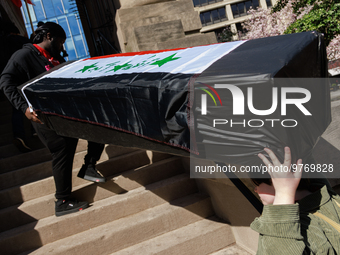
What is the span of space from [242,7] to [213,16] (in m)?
5.22

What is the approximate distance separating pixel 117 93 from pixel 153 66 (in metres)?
0.33

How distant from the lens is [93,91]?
2.07 meters

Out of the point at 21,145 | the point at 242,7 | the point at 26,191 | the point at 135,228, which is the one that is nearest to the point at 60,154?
the point at 26,191

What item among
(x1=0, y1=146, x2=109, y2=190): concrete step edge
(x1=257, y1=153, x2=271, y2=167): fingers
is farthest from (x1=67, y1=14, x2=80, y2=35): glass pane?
(x1=257, y1=153, x2=271, y2=167): fingers

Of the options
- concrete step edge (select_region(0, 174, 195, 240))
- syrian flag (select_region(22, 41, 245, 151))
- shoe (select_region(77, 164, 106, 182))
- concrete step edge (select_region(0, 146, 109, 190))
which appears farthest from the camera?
concrete step edge (select_region(0, 146, 109, 190))

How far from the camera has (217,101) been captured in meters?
1.40

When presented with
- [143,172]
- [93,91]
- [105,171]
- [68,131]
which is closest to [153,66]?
[93,91]

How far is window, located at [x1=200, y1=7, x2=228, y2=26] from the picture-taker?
169ft

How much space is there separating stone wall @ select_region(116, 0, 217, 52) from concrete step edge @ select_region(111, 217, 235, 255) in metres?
3.03

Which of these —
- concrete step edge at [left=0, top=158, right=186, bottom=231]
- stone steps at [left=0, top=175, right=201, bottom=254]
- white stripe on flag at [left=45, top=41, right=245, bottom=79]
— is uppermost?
white stripe on flag at [left=45, top=41, right=245, bottom=79]

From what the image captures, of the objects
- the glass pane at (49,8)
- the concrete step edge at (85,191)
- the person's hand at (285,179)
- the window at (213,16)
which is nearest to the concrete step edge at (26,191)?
the concrete step edge at (85,191)

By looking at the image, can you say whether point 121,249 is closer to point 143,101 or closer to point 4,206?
point 4,206

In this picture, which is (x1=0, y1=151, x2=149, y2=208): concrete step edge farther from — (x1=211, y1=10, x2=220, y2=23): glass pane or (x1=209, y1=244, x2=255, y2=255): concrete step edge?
(x1=211, y1=10, x2=220, y2=23): glass pane

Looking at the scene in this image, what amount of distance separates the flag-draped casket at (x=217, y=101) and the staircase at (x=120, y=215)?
1182 millimetres
